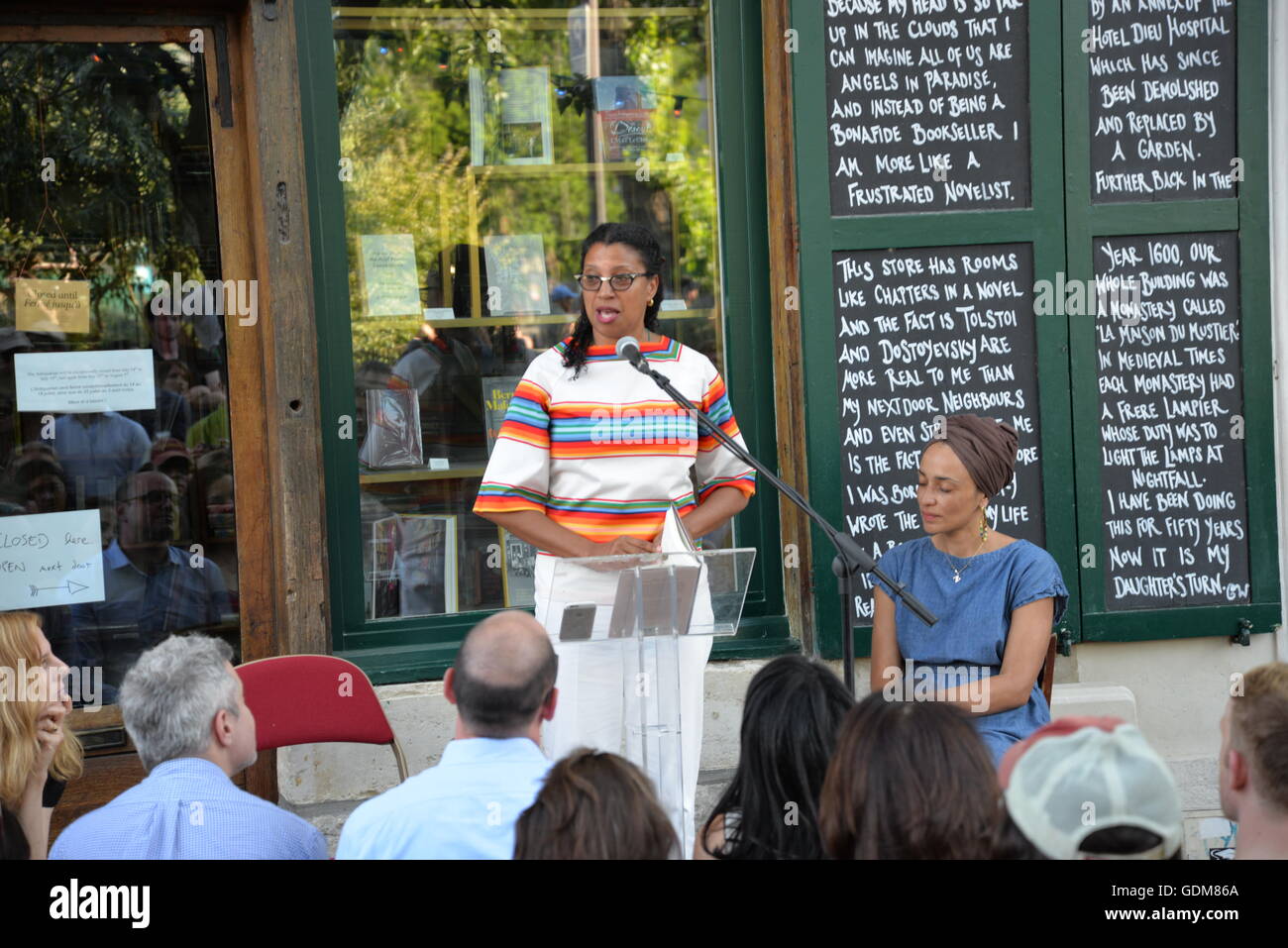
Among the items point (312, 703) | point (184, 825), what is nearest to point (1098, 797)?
point (184, 825)

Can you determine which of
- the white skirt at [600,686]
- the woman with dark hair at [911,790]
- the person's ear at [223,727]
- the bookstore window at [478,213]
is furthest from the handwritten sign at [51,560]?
the woman with dark hair at [911,790]

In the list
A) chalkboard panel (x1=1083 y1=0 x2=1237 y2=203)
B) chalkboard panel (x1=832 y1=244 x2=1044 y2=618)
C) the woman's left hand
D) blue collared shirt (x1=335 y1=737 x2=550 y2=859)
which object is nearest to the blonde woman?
the woman's left hand

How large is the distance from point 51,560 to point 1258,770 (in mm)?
3564

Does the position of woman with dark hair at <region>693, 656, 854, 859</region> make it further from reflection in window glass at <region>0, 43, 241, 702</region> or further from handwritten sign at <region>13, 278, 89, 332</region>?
handwritten sign at <region>13, 278, 89, 332</region>

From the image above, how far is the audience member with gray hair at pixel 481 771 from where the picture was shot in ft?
6.67

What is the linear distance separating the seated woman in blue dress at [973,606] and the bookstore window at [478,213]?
3.75 feet

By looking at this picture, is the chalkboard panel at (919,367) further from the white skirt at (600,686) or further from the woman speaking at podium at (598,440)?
the white skirt at (600,686)

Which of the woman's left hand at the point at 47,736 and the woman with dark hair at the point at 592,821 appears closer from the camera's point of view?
the woman with dark hair at the point at 592,821

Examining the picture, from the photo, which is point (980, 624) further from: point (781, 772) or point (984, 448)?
point (781, 772)

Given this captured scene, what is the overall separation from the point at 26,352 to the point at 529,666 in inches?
107

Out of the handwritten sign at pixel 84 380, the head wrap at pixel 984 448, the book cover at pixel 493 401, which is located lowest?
the head wrap at pixel 984 448

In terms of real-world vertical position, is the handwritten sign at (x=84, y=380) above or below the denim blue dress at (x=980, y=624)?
above

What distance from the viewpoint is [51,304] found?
13.7 ft

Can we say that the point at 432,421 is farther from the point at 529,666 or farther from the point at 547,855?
the point at 547,855
